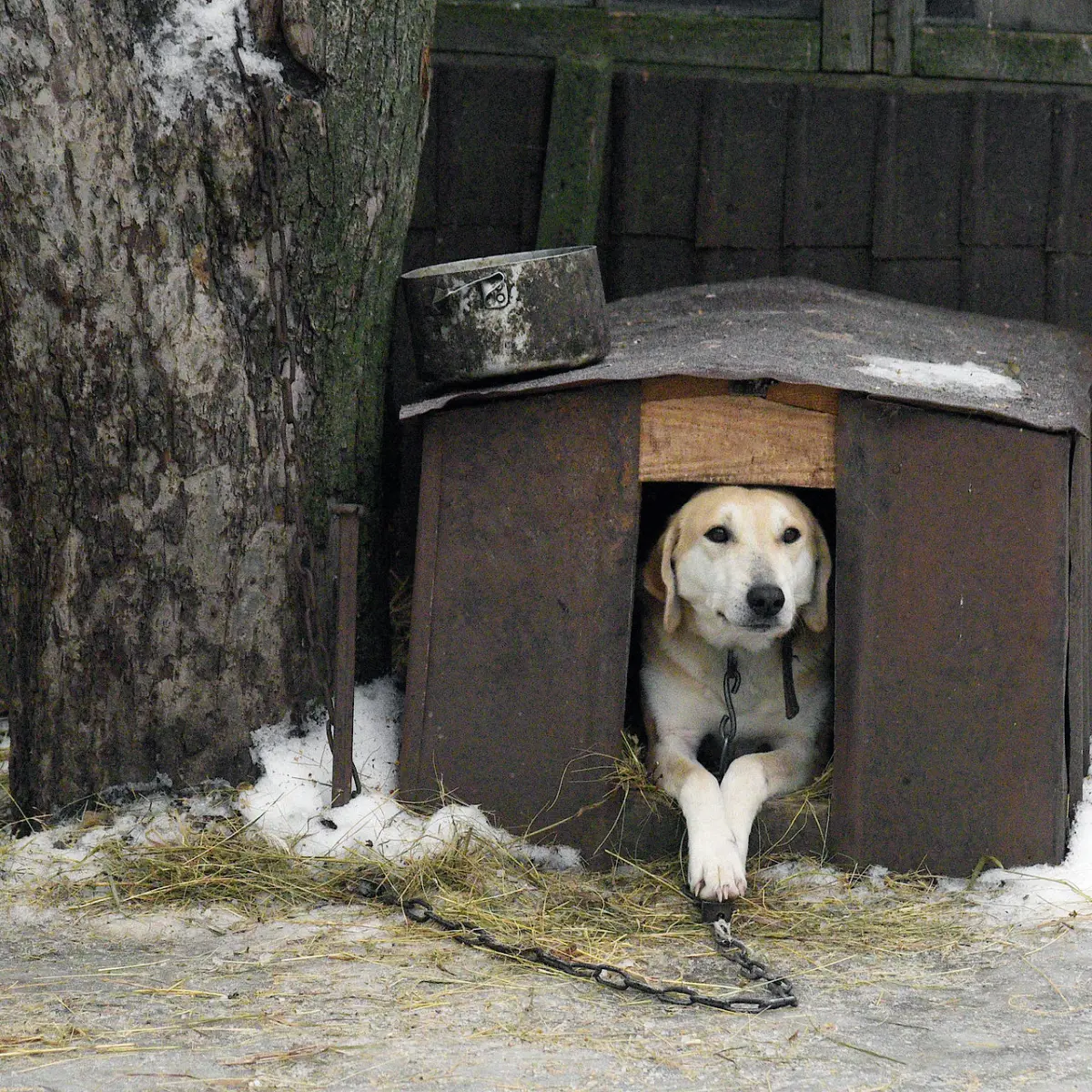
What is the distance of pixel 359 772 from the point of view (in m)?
3.81

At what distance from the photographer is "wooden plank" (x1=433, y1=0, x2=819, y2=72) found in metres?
5.30

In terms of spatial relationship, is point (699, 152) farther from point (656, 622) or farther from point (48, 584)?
point (48, 584)

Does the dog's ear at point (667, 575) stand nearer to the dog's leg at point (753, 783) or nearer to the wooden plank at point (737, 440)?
the wooden plank at point (737, 440)

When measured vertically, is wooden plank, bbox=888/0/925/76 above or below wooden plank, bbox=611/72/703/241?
above

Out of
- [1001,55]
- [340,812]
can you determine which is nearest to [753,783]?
[340,812]

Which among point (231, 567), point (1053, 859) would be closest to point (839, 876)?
point (1053, 859)

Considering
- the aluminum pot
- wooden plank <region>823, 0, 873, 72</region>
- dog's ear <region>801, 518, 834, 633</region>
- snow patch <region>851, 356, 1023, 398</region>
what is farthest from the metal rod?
wooden plank <region>823, 0, 873, 72</region>

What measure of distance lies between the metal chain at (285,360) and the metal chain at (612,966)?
0.47 m

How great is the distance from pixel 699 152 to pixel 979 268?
1.21 meters

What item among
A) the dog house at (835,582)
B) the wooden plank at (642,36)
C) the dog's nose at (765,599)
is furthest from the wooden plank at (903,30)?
the dog's nose at (765,599)

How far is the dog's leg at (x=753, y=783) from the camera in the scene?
3562 mm

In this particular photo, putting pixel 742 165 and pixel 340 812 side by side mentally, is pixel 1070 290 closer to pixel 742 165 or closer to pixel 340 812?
pixel 742 165

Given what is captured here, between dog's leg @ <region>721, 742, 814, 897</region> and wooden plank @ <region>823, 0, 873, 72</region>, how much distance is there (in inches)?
111

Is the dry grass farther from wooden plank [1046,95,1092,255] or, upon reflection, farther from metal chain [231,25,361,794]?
wooden plank [1046,95,1092,255]
